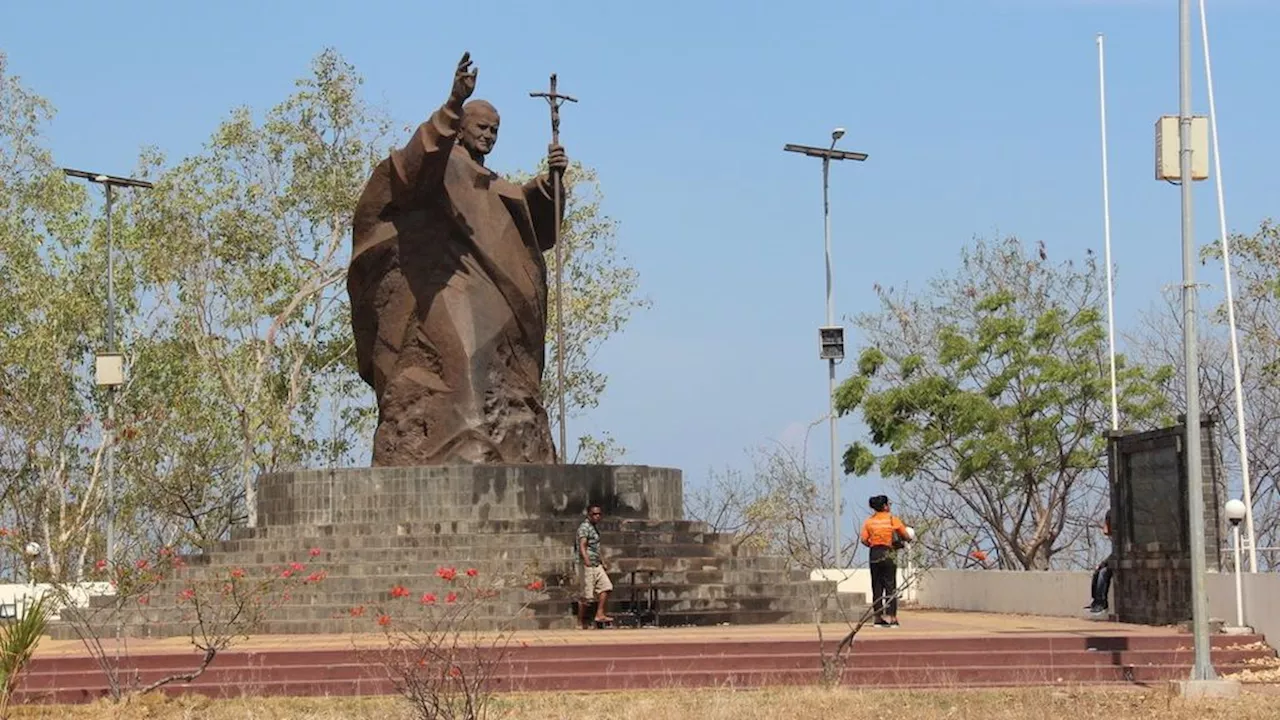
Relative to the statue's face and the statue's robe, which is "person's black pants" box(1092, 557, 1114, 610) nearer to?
the statue's robe

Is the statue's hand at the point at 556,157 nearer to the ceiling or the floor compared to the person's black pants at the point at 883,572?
nearer to the ceiling

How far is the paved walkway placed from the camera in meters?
18.3

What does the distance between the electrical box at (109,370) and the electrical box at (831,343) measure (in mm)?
10823

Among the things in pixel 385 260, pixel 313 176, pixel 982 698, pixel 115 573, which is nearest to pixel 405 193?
pixel 385 260

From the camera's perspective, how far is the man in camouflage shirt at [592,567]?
66.5 feet

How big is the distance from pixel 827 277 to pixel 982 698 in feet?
59.0

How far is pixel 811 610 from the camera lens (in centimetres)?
2189

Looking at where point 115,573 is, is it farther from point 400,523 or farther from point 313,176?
point 313,176

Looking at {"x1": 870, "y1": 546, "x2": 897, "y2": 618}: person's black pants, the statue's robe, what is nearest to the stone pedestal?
{"x1": 870, "y1": 546, "x2": 897, "y2": 618}: person's black pants

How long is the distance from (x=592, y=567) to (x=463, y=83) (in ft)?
17.5

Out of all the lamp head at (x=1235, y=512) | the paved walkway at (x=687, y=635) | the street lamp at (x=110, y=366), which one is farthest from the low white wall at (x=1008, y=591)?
the street lamp at (x=110, y=366)

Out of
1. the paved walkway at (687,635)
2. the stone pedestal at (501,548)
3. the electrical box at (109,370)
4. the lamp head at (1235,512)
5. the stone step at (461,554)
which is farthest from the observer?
the electrical box at (109,370)

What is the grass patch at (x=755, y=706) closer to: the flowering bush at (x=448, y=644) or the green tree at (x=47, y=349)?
the flowering bush at (x=448, y=644)

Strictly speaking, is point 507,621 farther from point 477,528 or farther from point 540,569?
point 477,528
